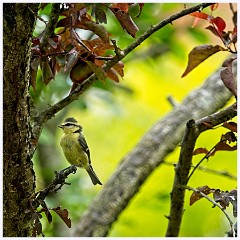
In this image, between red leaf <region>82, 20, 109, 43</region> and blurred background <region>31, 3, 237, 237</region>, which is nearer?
red leaf <region>82, 20, 109, 43</region>

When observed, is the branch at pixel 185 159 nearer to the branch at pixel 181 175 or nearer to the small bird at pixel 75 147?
the branch at pixel 181 175

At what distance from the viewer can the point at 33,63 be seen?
112cm

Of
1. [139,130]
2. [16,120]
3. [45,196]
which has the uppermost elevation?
[139,130]

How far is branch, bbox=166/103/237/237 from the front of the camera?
1.21 metres

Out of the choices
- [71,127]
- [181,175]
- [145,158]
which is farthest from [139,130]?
[181,175]

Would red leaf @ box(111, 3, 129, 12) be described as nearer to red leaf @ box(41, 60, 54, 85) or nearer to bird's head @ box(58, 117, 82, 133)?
red leaf @ box(41, 60, 54, 85)

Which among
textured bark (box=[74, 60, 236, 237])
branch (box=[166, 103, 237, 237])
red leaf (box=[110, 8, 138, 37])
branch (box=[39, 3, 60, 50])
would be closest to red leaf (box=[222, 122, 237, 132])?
branch (box=[166, 103, 237, 237])

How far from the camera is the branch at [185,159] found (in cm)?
121

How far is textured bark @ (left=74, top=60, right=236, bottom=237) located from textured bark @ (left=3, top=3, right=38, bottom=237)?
2.16ft

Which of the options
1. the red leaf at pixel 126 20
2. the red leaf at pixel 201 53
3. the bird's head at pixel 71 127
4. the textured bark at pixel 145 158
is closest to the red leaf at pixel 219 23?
the red leaf at pixel 201 53

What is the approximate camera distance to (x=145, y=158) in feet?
6.07

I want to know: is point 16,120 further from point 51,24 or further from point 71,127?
point 71,127

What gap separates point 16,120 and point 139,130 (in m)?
2.10

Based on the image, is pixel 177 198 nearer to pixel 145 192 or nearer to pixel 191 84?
pixel 145 192
